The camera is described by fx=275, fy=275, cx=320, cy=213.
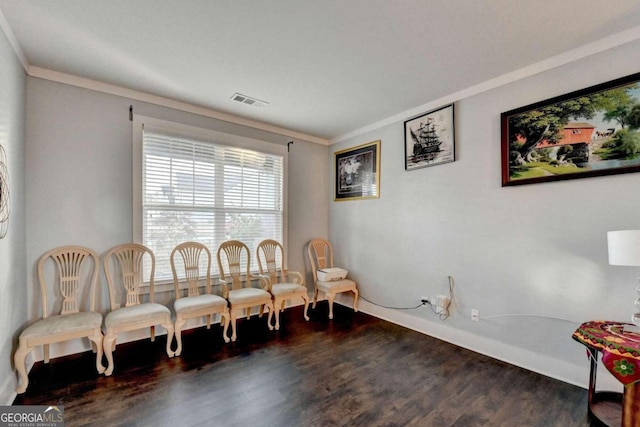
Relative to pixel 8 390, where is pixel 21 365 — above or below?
above

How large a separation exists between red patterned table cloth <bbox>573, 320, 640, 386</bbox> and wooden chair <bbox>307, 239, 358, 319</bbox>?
2.45 m

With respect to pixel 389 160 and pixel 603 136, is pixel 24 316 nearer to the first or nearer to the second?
pixel 389 160

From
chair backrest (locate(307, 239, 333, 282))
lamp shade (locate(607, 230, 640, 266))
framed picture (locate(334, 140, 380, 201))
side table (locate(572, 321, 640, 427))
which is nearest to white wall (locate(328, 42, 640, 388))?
framed picture (locate(334, 140, 380, 201))

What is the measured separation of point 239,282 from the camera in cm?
352

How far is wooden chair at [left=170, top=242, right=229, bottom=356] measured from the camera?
2.71m

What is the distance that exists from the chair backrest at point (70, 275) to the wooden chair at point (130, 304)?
15cm

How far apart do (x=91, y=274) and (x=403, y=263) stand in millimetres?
3399

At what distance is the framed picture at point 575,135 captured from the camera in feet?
6.44

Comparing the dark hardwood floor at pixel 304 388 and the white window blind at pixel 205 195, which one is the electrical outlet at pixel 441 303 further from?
the white window blind at pixel 205 195

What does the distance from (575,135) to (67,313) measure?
4.59 meters

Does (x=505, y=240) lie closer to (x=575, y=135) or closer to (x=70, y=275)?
(x=575, y=135)

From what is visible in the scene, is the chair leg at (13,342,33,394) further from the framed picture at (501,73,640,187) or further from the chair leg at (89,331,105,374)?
the framed picture at (501,73,640,187)

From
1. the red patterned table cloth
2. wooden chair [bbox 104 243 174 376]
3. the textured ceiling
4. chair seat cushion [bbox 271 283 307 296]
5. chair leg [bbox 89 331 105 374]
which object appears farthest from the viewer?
chair seat cushion [bbox 271 283 307 296]

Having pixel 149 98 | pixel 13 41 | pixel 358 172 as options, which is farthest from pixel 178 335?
pixel 358 172
